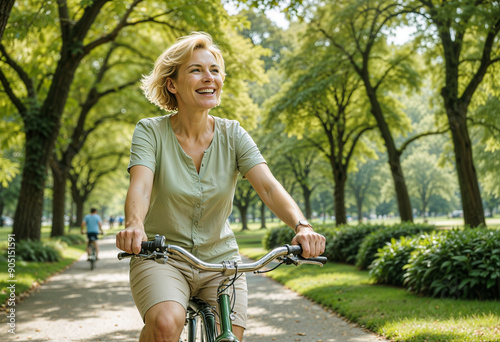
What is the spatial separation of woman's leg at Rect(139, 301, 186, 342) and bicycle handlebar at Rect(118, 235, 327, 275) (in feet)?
0.67

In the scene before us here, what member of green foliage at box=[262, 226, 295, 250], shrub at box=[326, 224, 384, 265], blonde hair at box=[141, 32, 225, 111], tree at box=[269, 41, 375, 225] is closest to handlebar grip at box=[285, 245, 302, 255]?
blonde hair at box=[141, 32, 225, 111]

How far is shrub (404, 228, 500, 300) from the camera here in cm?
744

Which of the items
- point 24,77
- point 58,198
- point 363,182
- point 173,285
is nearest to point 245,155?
point 173,285

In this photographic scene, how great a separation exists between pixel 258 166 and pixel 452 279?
6.22 m

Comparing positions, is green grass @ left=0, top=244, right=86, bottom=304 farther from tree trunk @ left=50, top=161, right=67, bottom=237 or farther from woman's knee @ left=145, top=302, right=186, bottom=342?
tree trunk @ left=50, top=161, right=67, bottom=237

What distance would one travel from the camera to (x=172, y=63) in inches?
104

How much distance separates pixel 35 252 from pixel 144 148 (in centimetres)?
1347

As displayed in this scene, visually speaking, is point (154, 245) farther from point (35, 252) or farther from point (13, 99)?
point (13, 99)

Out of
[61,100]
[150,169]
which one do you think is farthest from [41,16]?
[150,169]

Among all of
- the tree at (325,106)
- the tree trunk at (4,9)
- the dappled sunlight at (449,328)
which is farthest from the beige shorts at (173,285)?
the tree at (325,106)

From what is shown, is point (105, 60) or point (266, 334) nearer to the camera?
point (266, 334)

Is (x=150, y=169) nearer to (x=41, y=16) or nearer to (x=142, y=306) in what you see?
(x=142, y=306)

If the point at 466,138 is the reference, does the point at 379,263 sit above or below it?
below

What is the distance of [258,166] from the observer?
8.73ft
